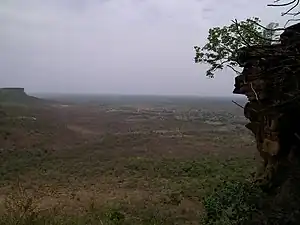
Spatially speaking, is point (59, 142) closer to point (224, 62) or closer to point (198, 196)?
point (198, 196)

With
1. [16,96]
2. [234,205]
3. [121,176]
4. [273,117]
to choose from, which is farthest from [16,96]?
[273,117]

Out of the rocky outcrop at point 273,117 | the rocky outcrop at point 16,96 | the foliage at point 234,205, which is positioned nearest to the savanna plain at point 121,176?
the foliage at point 234,205

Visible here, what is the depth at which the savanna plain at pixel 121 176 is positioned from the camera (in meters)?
9.96

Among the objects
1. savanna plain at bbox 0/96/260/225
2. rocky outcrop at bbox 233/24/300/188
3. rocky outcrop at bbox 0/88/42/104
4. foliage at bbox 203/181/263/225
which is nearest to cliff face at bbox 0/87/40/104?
rocky outcrop at bbox 0/88/42/104

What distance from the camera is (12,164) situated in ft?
81.1

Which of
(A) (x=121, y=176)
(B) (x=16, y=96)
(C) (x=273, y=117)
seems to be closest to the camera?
(C) (x=273, y=117)

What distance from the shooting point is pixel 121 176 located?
21.6m

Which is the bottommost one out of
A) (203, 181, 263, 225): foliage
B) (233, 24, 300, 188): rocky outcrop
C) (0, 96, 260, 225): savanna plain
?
(0, 96, 260, 225): savanna plain

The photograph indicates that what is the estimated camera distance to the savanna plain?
9961 mm

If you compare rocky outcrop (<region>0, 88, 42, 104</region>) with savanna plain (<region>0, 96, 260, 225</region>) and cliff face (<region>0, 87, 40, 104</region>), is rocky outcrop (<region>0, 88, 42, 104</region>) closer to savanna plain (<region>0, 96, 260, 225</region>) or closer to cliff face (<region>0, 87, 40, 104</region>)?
cliff face (<region>0, 87, 40, 104</region>)

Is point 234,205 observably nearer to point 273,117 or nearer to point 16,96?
point 273,117

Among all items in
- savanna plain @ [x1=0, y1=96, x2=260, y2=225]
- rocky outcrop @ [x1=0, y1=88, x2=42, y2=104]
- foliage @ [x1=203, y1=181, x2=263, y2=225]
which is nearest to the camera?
foliage @ [x1=203, y1=181, x2=263, y2=225]

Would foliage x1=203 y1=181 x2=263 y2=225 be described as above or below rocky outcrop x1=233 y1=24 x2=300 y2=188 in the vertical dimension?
below

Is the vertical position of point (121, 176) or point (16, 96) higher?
point (16, 96)
